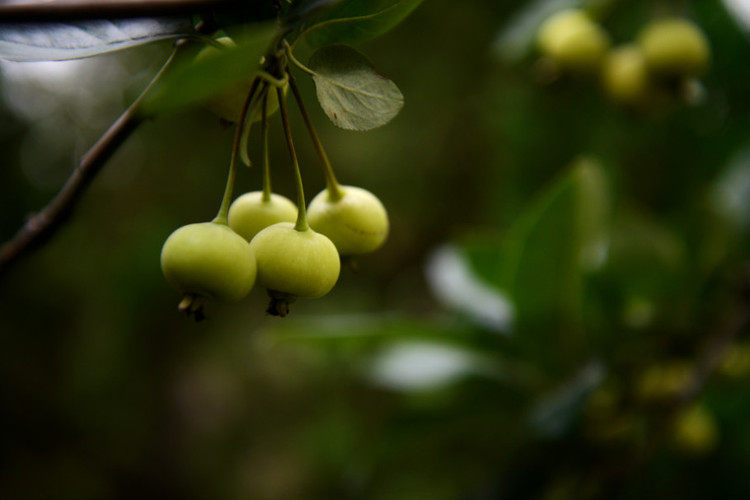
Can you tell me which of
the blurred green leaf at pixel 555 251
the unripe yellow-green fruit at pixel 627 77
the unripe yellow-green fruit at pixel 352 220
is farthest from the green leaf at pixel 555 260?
the unripe yellow-green fruit at pixel 352 220

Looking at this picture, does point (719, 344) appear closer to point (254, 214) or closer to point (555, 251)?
point (555, 251)

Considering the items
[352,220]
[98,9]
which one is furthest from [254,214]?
[98,9]

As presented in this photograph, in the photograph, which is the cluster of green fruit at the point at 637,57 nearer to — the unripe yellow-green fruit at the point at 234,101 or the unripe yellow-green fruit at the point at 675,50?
the unripe yellow-green fruit at the point at 675,50

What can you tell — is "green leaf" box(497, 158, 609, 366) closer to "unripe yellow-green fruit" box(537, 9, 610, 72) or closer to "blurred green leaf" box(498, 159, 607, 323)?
"blurred green leaf" box(498, 159, 607, 323)

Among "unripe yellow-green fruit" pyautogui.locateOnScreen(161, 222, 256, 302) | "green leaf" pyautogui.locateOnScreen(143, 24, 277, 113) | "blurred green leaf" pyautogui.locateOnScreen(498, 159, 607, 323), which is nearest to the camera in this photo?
"green leaf" pyautogui.locateOnScreen(143, 24, 277, 113)

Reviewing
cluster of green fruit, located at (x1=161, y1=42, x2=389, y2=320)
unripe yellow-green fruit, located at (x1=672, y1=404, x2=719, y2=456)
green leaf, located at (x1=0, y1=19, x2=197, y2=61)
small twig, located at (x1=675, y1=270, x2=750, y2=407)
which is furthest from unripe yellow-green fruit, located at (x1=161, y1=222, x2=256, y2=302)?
unripe yellow-green fruit, located at (x1=672, y1=404, x2=719, y2=456)
